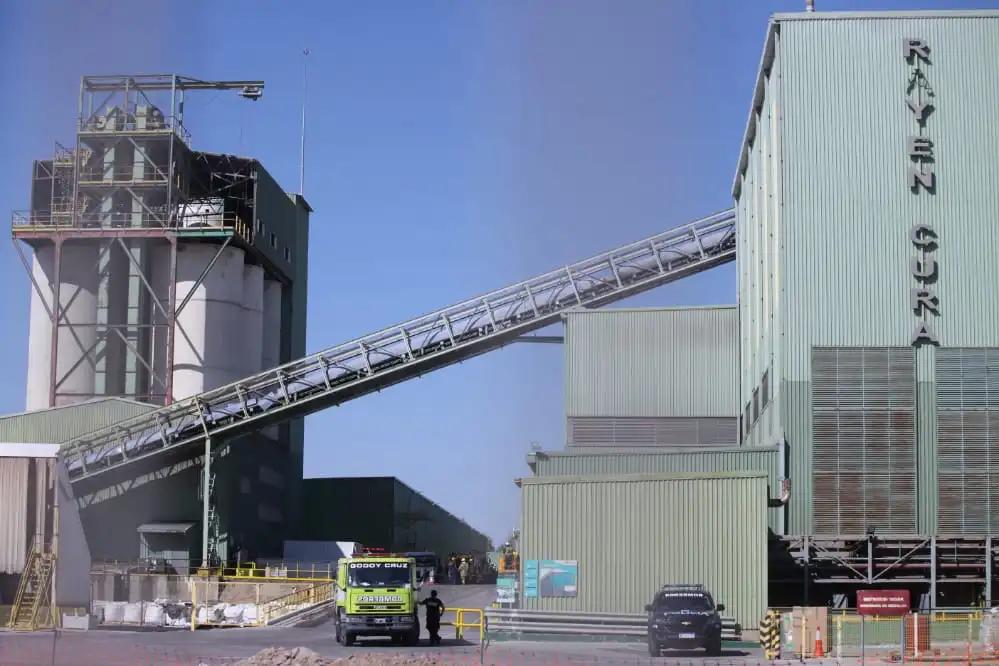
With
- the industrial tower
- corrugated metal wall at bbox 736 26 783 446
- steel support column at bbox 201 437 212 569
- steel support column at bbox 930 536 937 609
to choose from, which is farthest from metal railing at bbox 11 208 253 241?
steel support column at bbox 930 536 937 609

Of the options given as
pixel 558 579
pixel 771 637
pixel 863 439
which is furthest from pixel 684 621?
pixel 863 439

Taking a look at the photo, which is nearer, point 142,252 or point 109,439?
point 109,439

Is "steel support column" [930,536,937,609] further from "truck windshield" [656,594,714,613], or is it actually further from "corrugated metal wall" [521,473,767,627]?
"truck windshield" [656,594,714,613]

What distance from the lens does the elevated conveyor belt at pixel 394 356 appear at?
224ft

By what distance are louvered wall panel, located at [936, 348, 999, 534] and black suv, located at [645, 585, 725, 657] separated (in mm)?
15933

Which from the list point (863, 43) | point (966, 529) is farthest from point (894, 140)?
point (966, 529)

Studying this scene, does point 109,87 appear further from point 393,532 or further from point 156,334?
point 393,532

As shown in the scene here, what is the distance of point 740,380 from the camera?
68.0m

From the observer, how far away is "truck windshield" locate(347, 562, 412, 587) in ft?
138

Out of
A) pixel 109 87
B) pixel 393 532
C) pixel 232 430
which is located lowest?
pixel 393 532

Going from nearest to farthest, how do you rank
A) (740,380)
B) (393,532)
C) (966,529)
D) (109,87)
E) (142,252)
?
(966,529), (740,380), (109,87), (142,252), (393,532)

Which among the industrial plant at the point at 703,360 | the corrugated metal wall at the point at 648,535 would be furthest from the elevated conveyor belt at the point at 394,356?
the corrugated metal wall at the point at 648,535

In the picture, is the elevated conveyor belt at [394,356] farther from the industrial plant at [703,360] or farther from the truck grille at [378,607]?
the truck grille at [378,607]

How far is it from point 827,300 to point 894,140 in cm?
671
